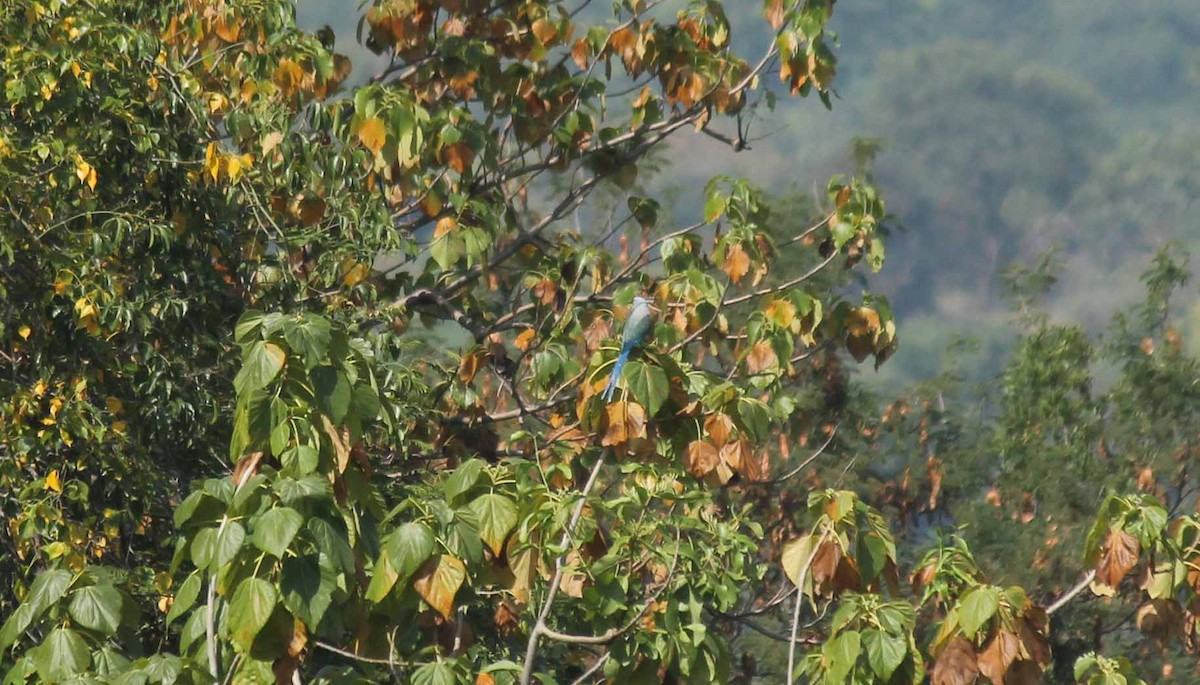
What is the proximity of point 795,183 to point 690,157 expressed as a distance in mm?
104632

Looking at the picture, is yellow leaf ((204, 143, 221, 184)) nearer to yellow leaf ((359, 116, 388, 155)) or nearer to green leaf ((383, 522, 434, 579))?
yellow leaf ((359, 116, 388, 155))

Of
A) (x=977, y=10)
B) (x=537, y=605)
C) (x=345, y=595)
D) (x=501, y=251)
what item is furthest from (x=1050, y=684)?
(x=977, y=10)

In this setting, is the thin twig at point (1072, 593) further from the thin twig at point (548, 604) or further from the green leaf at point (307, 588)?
the green leaf at point (307, 588)

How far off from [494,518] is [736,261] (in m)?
3.24

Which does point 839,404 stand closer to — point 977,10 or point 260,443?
point 260,443

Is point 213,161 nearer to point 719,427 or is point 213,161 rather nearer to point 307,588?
point 719,427

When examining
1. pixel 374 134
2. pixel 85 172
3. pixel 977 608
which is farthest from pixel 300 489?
pixel 374 134

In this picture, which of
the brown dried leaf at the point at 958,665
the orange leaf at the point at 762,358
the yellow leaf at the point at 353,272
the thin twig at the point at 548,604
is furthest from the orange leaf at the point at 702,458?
the yellow leaf at the point at 353,272

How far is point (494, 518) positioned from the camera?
4121mm

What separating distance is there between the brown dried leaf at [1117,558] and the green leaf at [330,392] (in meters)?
1.95

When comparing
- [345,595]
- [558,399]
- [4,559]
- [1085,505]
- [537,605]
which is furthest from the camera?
[1085,505]

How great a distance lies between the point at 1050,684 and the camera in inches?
473

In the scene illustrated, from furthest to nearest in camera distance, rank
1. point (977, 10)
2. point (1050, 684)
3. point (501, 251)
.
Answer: point (977, 10), point (1050, 684), point (501, 251)

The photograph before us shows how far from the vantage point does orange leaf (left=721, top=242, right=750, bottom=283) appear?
7.13m
